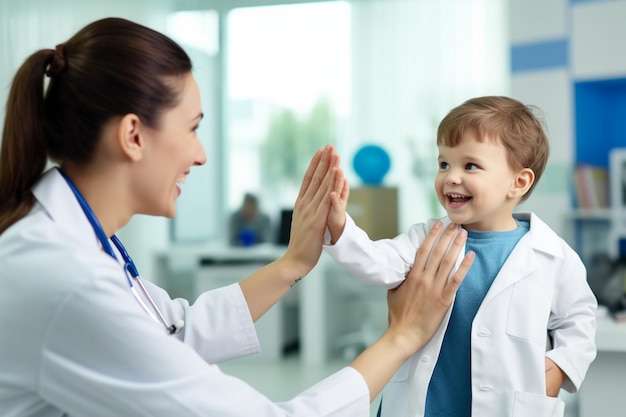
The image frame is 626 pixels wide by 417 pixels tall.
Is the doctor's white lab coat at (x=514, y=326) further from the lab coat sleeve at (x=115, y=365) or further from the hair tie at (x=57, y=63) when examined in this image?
the hair tie at (x=57, y=63)

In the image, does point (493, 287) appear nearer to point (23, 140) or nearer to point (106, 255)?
point (106, 255)

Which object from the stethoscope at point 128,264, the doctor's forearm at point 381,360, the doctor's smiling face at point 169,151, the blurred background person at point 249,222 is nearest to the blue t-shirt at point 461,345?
the doctor's forearm at point 381,360

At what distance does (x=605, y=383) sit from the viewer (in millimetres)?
2676

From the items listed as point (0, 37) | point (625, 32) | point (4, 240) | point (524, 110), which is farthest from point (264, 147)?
point (4, 240)

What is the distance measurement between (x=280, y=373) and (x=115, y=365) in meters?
4.32

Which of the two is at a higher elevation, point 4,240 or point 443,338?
point 4,240

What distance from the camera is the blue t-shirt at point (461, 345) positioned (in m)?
1.65

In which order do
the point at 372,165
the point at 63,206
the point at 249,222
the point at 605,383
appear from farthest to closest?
the point at 249,222 → the point at 372,165 → the point at 605,383 → the point at 63,206

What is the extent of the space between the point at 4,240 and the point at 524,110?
1185mm

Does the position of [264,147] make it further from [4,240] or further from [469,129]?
[4,240]

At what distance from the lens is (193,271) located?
6.37 m

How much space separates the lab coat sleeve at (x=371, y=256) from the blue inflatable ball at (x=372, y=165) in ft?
13.0

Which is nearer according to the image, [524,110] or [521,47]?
[524,110]

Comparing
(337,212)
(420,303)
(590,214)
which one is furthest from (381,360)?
(590,214)
